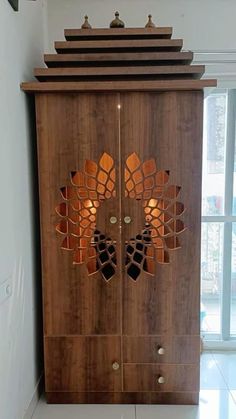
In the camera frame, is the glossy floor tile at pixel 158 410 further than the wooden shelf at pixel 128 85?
Yes

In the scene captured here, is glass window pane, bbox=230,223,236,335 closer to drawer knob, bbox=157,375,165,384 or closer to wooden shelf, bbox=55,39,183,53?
drawer knob, bbox=157,375,165,384

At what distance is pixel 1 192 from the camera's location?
1.84 m

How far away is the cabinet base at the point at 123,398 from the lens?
2.39 meters

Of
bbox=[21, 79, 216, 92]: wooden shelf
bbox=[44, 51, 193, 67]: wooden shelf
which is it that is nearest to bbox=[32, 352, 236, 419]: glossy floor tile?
bbox=[21, 79, 216, 92]: wooden shelf

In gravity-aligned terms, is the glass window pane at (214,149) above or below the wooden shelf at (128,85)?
below

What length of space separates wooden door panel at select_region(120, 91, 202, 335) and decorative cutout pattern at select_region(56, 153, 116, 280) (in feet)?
0.37

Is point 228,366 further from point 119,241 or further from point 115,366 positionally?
point 119,241

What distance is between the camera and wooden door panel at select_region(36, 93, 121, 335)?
7.38ft

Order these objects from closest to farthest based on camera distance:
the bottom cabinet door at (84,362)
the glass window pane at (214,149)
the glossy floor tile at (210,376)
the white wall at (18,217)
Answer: the white wall at (18,217)
the bottom cabinet door at (84,362)
the glossy floor tile at (210,376)
the glass window pane at (214,149)

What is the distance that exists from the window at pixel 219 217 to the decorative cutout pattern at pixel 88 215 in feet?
3.19

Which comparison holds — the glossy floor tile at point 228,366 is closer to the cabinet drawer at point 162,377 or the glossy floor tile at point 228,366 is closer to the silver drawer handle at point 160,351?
the cabinet drawer at point 162,377

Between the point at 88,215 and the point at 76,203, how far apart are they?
0.32ft

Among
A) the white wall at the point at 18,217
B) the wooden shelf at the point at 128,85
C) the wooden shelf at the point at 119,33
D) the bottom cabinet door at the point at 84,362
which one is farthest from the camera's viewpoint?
the bottom cabinet door at the point at 84,362

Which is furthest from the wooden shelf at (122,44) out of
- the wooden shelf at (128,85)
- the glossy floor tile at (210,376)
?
the glossy floor tile at (210,376)
